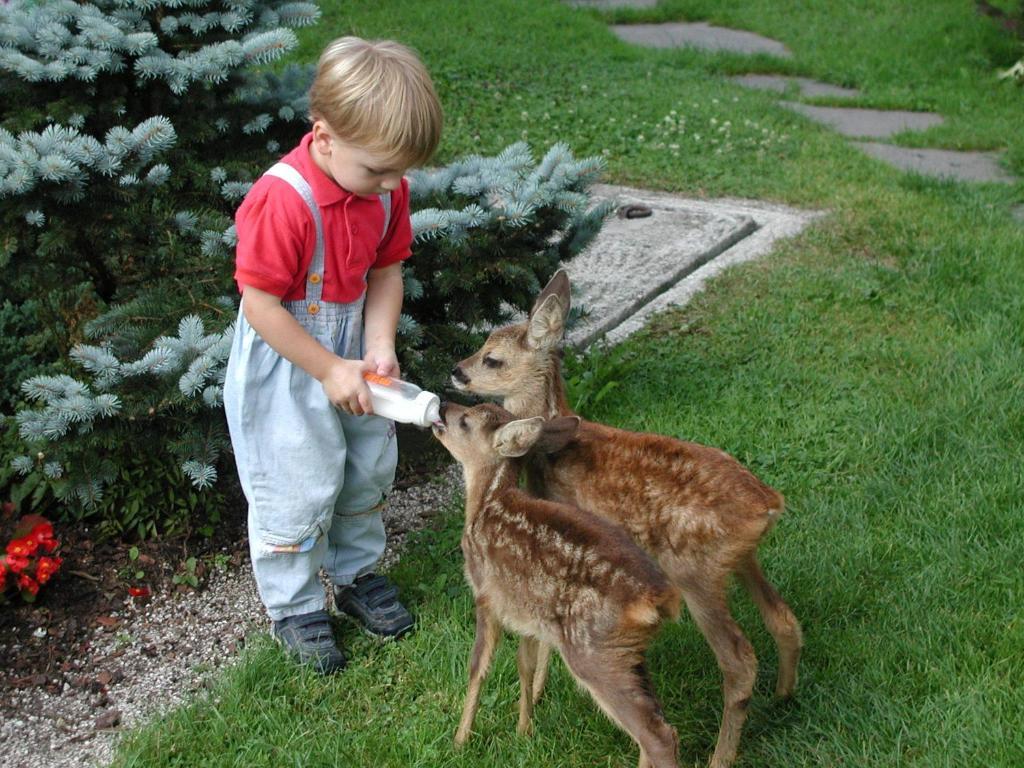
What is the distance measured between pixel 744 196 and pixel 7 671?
5.98m

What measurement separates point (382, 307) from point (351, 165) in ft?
2.16

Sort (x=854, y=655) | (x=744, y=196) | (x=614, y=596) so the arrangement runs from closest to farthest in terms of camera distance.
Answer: (x=614, y=596) < (x=854, y=655) < (x=744, y=196)

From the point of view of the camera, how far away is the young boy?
3.55m

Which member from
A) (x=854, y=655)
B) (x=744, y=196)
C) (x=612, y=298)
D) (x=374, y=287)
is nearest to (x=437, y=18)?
(x=744, y=196)

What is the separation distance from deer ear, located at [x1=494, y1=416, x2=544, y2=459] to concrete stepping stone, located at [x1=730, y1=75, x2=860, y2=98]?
26.5 feet

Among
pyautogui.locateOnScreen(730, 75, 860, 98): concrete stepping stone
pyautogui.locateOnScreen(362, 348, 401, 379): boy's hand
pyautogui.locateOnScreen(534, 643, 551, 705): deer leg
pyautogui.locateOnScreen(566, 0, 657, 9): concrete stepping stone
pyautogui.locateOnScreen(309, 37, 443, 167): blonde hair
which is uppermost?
pyautogui.locateOnScreen(309, 37, 443, 167): blonde hair

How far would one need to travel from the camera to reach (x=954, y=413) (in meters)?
5.40

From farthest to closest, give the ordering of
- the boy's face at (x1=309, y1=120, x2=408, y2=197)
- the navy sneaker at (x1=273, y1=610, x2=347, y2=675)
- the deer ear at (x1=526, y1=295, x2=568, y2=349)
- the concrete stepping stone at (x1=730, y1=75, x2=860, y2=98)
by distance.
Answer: the concrete stepping stone at (x1=730, y1=75, x2=860, y2=98)
the deer ear at (x1=526, y1=295, x2=568, y2=349)
the navy sneaker at (x1=273, y1=610, x2=347, y2=675)
the boy's face at (x1=309, y1=120, x2=408, y2=197)

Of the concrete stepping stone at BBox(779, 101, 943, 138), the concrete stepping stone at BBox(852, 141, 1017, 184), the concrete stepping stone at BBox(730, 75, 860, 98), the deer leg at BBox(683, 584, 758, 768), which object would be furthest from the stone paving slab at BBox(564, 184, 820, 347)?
the concrete stepping stone at BBox(730, 75, 860, 98)

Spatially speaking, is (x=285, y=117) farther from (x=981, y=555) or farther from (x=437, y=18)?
(x=437, y=18)

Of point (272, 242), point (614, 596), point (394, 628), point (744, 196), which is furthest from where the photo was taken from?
point (744, 196)

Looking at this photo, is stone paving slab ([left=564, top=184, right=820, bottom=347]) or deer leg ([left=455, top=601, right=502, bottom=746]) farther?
stone paving slab ([left=564, top=184, right=820, bottom=347])

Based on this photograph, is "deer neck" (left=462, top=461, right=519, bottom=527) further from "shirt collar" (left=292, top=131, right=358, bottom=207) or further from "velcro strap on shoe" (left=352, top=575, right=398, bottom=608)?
"shirt collar" (left=292, top=131, right=358, bottom=207)

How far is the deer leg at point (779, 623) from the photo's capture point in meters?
3.77
